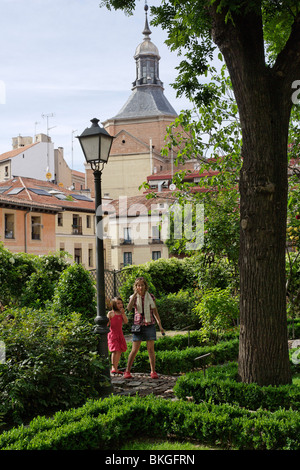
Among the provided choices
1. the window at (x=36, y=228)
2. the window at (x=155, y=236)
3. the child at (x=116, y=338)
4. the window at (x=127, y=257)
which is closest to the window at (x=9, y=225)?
the window at (x=36, y=228)

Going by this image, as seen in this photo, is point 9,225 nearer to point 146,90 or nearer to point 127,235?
point 127,235

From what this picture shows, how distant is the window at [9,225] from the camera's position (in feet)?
113

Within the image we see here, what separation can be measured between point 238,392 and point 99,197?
337 cm

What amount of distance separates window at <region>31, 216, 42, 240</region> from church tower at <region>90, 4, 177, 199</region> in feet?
61.5

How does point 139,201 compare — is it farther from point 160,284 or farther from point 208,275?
point 208,275

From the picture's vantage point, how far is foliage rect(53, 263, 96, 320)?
42.5 ft

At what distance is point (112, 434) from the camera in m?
5.34

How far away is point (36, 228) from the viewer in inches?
1489

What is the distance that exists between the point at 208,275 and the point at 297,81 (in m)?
6.91

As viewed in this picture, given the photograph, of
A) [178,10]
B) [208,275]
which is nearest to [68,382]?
[178,10]

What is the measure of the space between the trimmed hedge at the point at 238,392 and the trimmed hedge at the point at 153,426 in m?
0.59

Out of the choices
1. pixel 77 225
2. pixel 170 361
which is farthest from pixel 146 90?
pixel 170 361

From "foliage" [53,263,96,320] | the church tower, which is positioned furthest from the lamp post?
the church tower

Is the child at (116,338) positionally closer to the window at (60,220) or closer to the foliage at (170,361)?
the foliage at (170,361)
